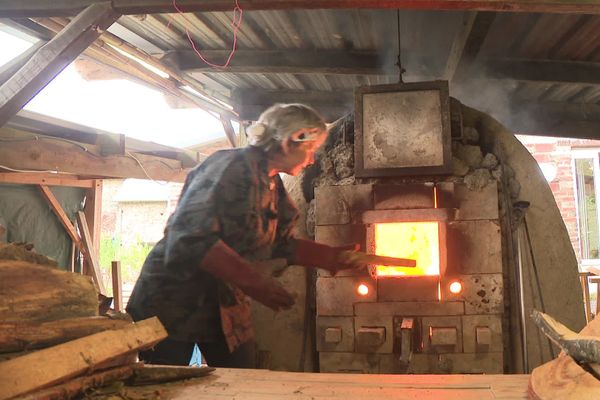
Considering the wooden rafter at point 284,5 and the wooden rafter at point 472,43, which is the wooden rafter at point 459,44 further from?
the wooden rafter at point 284,5

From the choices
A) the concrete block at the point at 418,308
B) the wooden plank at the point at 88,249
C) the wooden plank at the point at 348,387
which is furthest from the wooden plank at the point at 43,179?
the wooden plank at the point at 348,387

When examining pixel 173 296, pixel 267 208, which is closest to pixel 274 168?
pixel 267 208

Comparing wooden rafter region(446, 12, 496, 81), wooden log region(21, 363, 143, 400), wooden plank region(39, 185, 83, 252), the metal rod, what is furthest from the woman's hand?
wooden plank region(39, 185, 83, 252)

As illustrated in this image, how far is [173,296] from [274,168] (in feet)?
2.81

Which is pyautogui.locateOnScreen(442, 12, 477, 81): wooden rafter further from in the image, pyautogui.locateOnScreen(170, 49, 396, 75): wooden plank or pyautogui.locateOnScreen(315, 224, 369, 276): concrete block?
pyautogui.locateOnScreen(315, 224, 369, 276): concrete block

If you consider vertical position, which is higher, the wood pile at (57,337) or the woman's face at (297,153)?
the woman's face at (297,153)

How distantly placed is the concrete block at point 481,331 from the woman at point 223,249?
147 centimetres

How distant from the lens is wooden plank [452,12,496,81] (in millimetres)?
3000

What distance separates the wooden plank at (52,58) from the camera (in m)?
2.42

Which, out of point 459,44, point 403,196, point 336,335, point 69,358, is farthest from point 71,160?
point 459,44

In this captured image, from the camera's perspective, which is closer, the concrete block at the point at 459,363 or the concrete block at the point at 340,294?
the concrete block at the point at 459,363

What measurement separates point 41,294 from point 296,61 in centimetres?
299

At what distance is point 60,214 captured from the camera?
495cm

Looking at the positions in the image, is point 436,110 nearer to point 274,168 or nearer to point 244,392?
point 274,168
